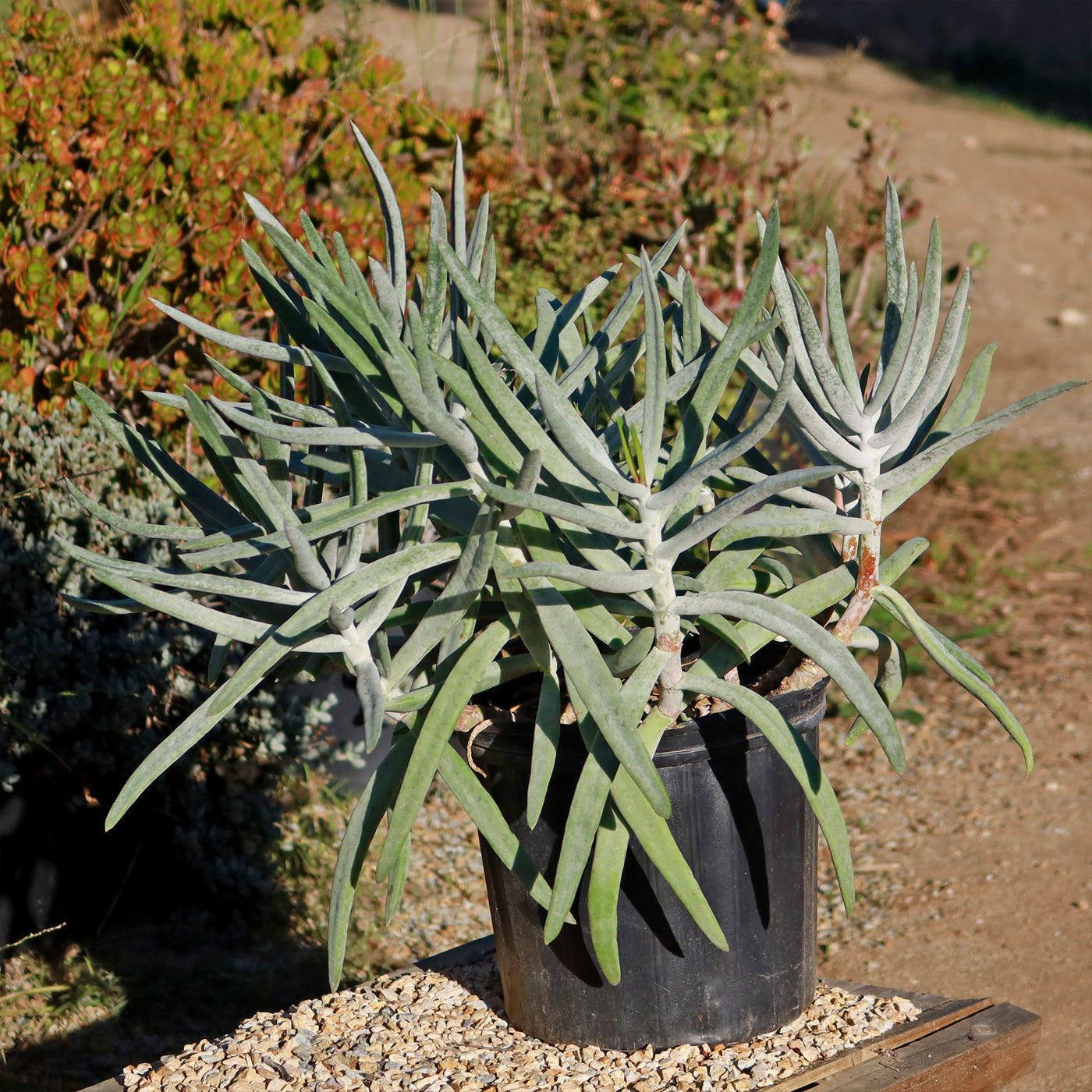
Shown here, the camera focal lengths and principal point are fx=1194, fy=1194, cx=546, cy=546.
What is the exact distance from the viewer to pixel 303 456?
149 cm

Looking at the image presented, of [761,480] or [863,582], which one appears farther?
[863,582]

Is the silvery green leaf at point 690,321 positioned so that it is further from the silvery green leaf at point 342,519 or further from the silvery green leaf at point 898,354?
the silvery green leaf at point 342,519

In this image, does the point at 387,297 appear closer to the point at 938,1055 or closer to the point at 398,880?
the point at 398,880

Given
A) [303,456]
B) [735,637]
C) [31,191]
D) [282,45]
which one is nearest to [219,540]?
[303,456]

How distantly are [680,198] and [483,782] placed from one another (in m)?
2.54

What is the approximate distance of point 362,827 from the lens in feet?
4.38

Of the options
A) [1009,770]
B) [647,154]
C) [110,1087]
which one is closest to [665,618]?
[110,1087]

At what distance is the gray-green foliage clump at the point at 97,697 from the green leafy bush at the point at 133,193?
207mm

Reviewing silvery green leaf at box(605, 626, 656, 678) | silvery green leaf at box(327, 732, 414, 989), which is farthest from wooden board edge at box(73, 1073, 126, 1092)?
silvery green leaf at box(605, 626, 656, 678)

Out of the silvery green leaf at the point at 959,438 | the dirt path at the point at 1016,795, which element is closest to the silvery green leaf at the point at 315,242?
the silvery green leaf at the point at 959,438

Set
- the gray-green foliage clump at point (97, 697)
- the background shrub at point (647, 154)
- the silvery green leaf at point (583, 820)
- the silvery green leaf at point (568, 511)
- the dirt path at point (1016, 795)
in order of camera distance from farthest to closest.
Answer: the background shrub at point (647, 154)
the dirt path at point (1016, 795)
the gray-green foliage clump at point (97, 697)
the silvery green leaf at point (583, 820)
the silvery green leaf at point (568, 511)

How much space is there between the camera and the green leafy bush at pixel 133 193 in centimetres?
241

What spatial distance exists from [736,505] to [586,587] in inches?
7.9

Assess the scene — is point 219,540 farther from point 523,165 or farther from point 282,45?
point 523,165
